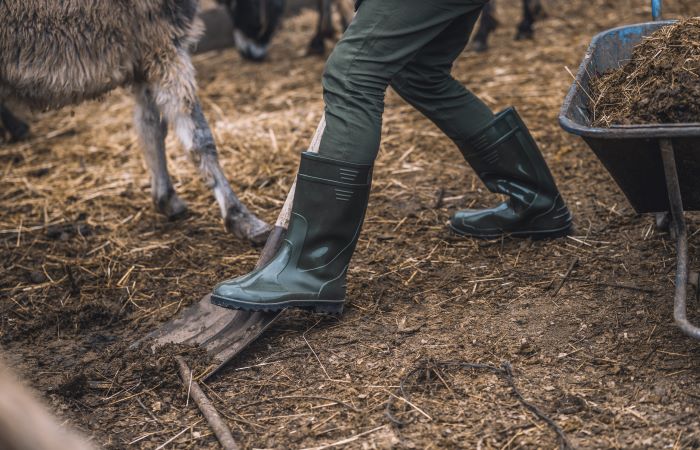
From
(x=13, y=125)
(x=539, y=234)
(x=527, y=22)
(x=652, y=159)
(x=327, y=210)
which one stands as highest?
(x=652, y=159)

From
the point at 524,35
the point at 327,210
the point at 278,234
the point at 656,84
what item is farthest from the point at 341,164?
the point at 524,35

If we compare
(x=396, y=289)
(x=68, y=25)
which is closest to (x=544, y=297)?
(x=396, y=289)

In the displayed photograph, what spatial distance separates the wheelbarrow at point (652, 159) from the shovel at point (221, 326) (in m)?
0.91

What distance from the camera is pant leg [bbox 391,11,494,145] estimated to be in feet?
10.1

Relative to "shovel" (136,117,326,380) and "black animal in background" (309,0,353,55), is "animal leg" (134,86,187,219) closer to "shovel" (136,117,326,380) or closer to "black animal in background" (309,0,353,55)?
"shovel" (136,117,326,380)

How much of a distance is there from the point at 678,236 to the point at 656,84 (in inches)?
18.5

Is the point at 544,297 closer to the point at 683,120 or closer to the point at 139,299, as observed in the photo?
the point at 683,120

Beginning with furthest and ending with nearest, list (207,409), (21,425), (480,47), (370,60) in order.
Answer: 1. (480,47)
2. (370,60)
3. (207,409)
4. (21,425)

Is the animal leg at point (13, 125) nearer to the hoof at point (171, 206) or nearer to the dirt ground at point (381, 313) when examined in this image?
the dirt ground at point (381, 313)

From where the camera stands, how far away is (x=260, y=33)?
23.1ft

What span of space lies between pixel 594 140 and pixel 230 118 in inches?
139

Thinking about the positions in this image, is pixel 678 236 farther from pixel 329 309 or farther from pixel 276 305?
pixel 276 305

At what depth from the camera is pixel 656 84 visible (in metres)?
2.48

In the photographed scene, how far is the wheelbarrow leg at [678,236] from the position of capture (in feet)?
7.27
